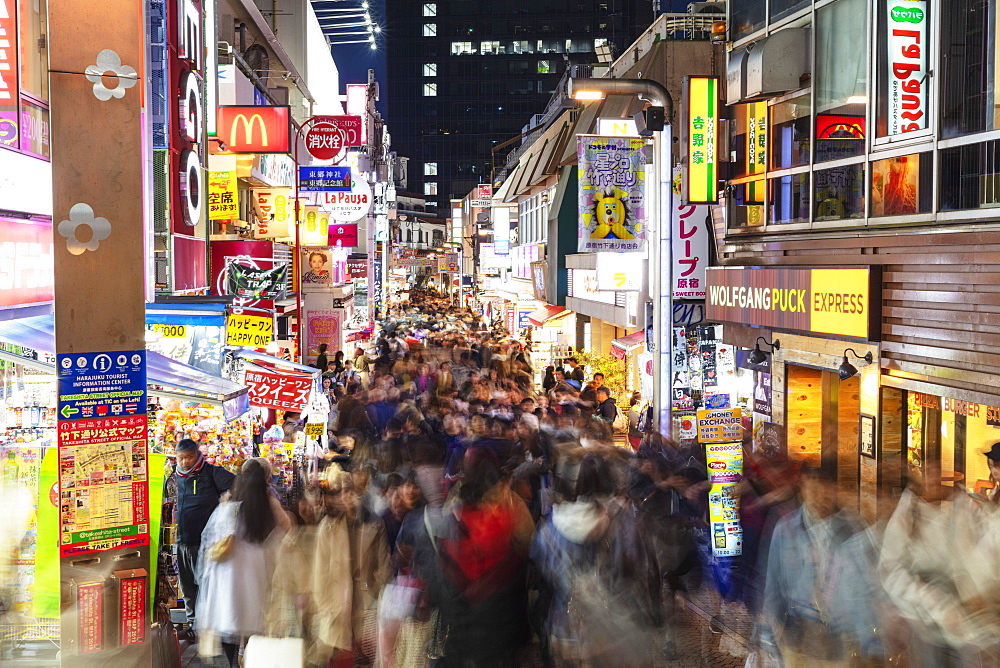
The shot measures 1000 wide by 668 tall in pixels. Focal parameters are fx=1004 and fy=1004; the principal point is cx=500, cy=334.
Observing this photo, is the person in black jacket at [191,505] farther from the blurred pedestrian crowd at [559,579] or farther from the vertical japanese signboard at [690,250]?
the vertical japanese signboard at [690,250]

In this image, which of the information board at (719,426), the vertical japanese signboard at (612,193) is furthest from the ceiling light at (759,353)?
the information board at (719,426)

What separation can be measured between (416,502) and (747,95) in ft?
30.0

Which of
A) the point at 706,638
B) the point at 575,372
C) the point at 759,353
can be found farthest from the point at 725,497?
the point at 575,372

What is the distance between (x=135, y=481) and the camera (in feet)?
17.1

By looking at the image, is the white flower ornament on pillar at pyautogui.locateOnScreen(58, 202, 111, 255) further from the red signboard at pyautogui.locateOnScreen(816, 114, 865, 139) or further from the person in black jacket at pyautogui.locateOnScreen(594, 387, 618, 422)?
the person in black jacket at pyautogui.locateOnScreen(594, 387, 618, 422)

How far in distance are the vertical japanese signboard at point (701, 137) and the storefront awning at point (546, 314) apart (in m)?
17.9

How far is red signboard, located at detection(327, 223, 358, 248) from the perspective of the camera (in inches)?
1266

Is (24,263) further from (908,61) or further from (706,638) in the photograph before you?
(908,61)

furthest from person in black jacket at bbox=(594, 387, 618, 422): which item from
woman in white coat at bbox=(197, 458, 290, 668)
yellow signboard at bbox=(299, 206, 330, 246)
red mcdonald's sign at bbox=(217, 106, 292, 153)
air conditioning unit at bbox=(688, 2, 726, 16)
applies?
yellow signboard at bbox=(299, 206, 330, 246)

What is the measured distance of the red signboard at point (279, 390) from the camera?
12.3 m

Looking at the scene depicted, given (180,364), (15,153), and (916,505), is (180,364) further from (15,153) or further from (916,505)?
(916,505)

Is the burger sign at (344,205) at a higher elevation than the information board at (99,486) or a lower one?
higher

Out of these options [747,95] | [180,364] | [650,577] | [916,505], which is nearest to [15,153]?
[180,364]

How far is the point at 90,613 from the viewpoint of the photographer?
5.14 meters
